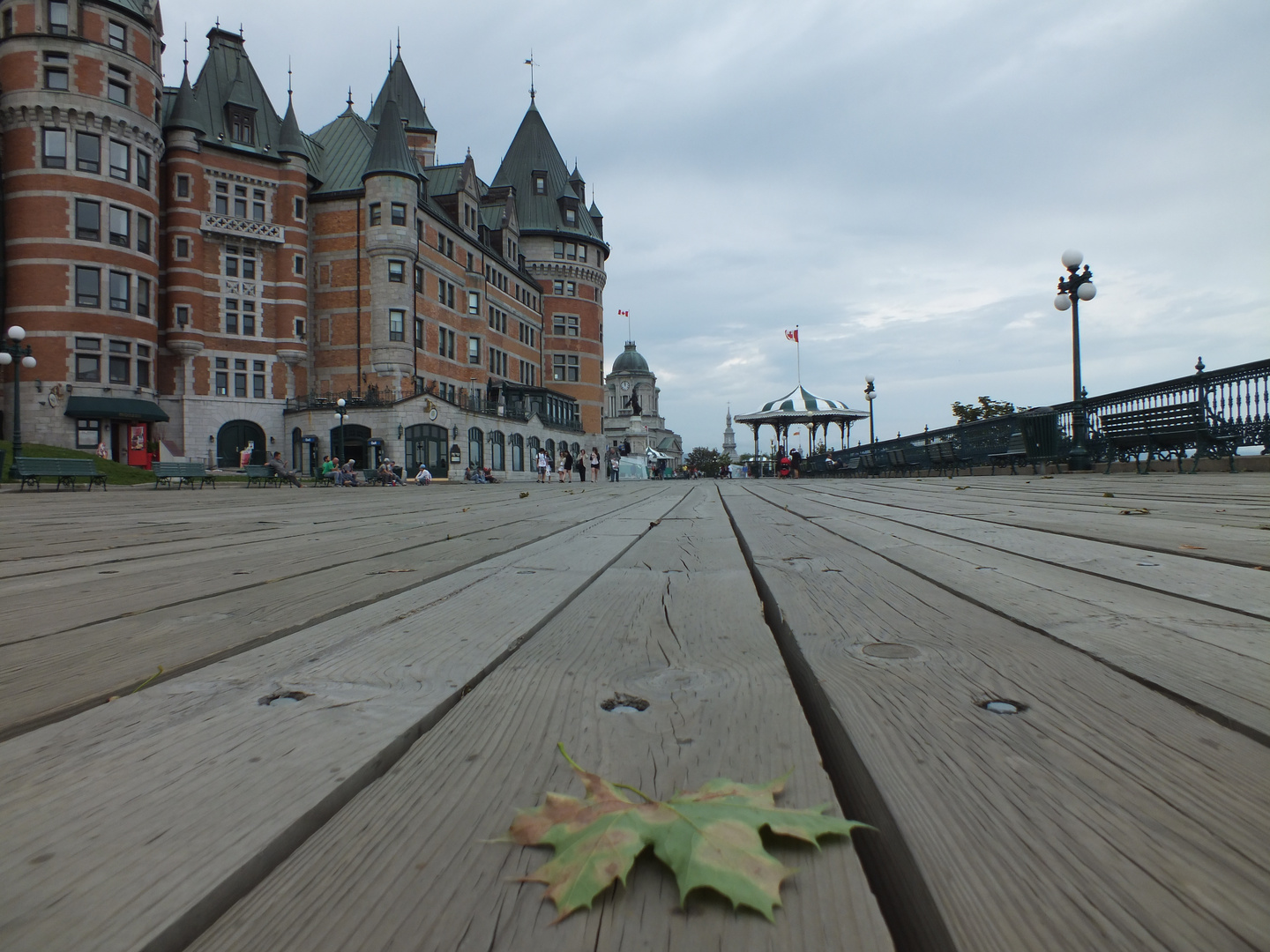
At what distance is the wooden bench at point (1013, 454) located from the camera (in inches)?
579

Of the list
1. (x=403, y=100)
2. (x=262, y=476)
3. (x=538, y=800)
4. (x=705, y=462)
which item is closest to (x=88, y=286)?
(x=262, y=476)

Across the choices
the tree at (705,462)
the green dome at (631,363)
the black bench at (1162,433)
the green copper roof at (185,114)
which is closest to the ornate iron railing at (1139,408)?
the black bench at (1162,433)

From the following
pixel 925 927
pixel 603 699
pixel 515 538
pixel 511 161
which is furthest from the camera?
pixel 511 161

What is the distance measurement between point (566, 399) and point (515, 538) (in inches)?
2043

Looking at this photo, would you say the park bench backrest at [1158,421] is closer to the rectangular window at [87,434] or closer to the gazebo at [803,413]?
the gazebo at [803,413]

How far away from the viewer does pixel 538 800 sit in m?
0.66

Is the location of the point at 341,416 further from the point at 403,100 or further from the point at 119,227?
the point at 403,100

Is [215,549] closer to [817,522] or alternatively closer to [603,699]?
[603,699]

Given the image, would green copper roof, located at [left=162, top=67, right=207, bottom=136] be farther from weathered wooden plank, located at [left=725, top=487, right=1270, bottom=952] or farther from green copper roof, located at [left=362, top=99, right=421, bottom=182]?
weathered wooden plank, located at [left=725, top=487, right=1270, bottom=952]

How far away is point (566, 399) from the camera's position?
179ft

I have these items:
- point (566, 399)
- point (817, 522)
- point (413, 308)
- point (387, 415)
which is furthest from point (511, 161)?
point (817, 522)

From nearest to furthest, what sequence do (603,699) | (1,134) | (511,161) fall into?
(603,699), (1,134), (511,161)

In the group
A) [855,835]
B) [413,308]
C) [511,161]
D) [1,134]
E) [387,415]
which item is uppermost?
[511,161]

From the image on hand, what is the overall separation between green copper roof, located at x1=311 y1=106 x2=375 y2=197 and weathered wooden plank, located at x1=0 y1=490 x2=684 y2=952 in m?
42.5
